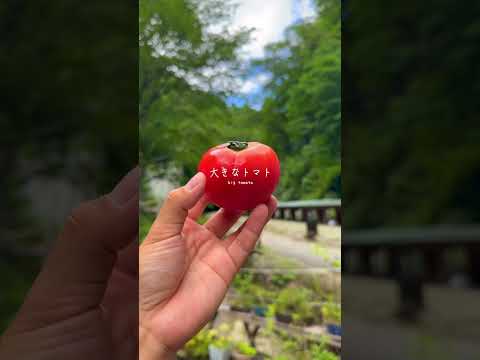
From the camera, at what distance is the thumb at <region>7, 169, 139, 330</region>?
0.96m

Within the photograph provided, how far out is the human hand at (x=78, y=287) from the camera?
96 centimetres

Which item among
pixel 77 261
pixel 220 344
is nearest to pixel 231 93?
pixel 220 344

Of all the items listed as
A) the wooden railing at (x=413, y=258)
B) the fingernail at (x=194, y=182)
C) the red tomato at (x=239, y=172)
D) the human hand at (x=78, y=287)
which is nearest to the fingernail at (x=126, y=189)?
the human hand at (x=78, y=287)

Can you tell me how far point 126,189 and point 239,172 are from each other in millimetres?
336

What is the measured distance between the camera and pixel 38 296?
959 mm

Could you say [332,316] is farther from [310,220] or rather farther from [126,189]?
[126,189]

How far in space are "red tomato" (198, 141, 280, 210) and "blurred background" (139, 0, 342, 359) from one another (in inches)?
41.8

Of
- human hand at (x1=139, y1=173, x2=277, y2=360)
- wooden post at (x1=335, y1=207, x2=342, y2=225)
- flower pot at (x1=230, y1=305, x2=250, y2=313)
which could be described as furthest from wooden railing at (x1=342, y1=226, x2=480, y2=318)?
human hand at (x1=139, y1=173, x2=277, y2=360)

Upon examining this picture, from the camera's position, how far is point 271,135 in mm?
2387

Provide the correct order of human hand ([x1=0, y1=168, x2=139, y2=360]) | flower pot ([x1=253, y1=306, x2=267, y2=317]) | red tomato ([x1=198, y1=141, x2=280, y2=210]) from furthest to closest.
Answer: flower pot ([x1=253, y1=306, x2=267, y2=317]) → red tomato ([x1=198, y1=141, x2=280, y2=210]) → human hand ([x1=0, y1=168, x2=139, y2=360])

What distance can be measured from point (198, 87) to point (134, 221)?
60.1 inches

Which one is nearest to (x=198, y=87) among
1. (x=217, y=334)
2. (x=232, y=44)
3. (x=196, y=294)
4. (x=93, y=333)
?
(x=232, y=44)

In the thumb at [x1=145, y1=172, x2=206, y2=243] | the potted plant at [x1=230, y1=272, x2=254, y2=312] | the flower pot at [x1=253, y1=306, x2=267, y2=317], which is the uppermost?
the thumb at [x1=145, y1=172, x2=206, y2=243]

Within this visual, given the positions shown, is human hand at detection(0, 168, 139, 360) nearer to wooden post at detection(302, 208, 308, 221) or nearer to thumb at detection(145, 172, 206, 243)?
thumb at detection(145, 172, 206, 243)
